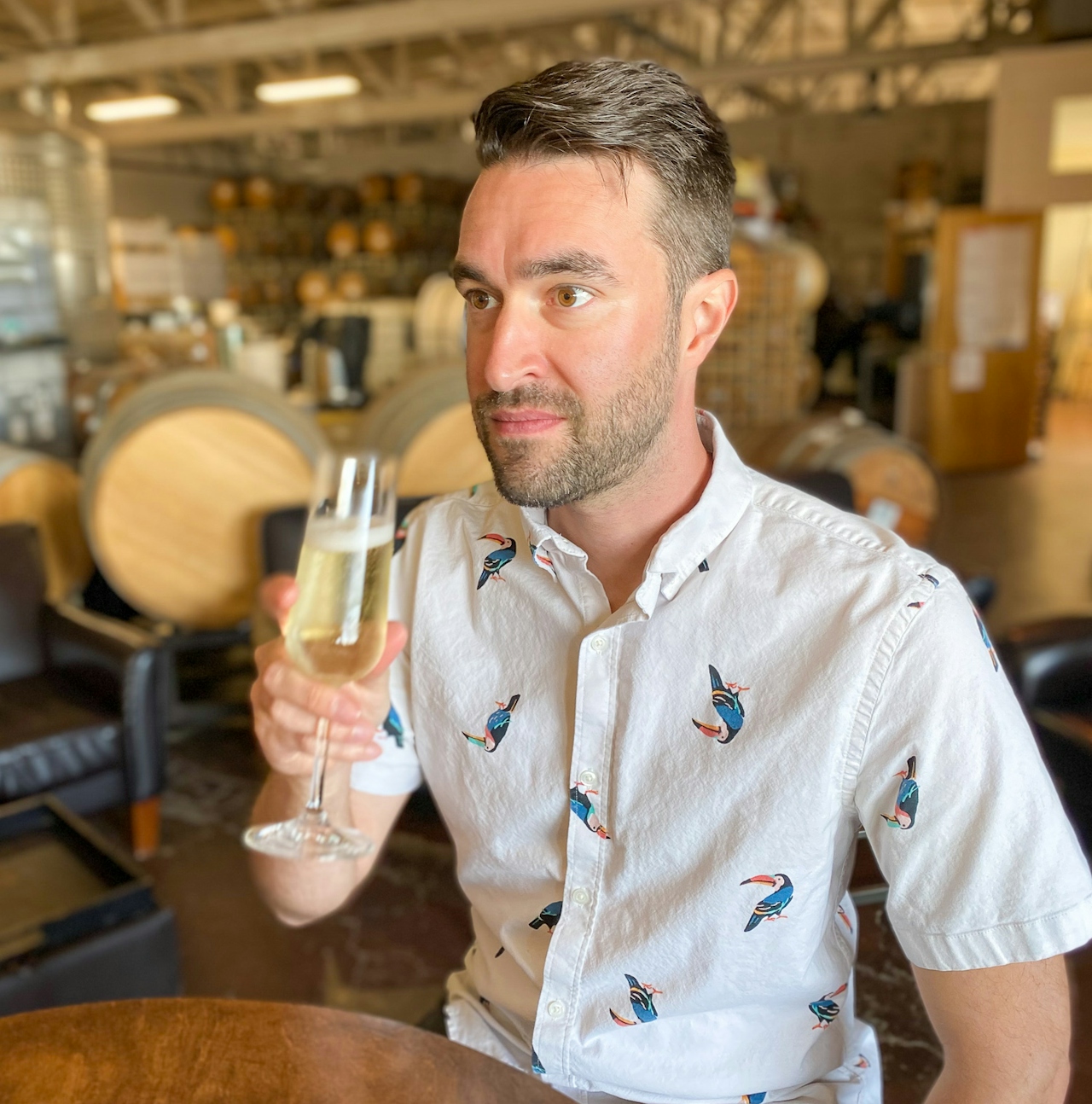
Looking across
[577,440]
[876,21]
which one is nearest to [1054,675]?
[577,440]

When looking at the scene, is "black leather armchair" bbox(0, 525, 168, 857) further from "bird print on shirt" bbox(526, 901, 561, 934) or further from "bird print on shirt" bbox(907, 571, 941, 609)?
"bird print on shirt" bbox(907, 571, 941, 609)

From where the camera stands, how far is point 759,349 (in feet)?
17.3

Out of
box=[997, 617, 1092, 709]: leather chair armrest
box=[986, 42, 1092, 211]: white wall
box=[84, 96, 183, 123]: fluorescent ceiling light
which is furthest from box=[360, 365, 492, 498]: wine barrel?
box=[84, 96, 183, 123]: fluorescent ceiling light

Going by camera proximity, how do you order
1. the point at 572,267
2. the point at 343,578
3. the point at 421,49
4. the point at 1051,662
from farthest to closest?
the point at 421,49 → the point at 1051,662 → the point at 572,267 → the point at 343,578

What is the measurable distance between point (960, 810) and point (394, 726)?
0.67 meters

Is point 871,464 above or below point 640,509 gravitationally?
below

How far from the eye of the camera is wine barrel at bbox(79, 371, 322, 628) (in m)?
3.84

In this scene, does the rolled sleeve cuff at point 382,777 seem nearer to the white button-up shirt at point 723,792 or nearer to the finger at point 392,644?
the white button-up shirt at point 723,792

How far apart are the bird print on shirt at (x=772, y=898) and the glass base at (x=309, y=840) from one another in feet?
1.28

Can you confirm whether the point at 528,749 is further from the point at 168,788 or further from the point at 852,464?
the point at 852,464

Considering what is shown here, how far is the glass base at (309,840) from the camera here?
3.34 ft

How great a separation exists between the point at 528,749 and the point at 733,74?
975 cm

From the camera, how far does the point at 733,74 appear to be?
9672 mm

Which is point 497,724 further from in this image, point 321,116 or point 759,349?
point 321,116
